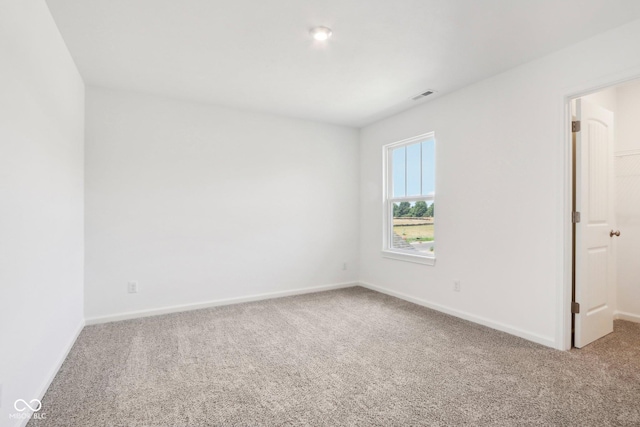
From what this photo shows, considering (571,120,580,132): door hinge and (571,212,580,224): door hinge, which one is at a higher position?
(571,120,580,132): door hinge

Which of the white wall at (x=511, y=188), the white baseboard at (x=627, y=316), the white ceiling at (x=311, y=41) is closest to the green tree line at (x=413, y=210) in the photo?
the white wall at (x=511, y=188)

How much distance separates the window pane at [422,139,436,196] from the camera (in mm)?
3846

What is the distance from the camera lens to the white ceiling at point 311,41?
2078 mm

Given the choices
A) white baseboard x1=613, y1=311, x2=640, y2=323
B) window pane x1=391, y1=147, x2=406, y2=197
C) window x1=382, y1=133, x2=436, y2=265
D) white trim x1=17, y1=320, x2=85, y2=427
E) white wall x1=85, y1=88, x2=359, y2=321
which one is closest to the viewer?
white trim x1=17, y1=320, x2=85, y2=427

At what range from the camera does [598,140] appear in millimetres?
2777

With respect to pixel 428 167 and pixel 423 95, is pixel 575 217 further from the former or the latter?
pixel 423 95

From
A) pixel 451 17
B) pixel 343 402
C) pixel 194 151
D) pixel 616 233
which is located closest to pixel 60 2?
pixel 194 151

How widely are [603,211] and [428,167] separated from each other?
173 centimetres

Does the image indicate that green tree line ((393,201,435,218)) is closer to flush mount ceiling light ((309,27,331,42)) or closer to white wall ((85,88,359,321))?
white wall ((85,88,359,321))

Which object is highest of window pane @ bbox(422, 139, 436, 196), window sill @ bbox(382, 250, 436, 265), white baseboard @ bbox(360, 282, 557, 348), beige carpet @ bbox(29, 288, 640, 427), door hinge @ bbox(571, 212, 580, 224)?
window pane @ bbox(422, 139, 436, 196)

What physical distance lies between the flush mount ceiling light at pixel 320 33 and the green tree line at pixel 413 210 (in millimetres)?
2313

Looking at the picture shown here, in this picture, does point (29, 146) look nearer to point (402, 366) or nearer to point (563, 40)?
point (402, 366)

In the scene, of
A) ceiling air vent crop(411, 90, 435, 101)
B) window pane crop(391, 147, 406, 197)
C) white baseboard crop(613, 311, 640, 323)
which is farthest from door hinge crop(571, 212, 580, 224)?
window pane crop(391, 147, 406, 197)

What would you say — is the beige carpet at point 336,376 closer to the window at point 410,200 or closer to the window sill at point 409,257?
the window sill at point 409,257
